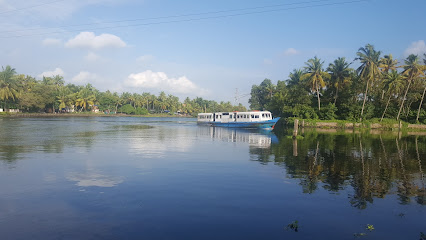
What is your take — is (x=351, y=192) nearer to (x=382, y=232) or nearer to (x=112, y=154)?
(x=382, y=232)

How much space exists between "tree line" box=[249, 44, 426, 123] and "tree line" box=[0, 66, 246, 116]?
256ft

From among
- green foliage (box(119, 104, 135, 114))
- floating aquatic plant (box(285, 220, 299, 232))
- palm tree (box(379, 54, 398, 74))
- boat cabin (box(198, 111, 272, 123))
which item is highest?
palm tree (box(379, 54, 398, 74))

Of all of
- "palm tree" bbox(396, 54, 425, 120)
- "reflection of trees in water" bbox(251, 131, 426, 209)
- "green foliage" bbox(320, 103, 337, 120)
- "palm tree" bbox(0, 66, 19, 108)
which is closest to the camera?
"reflection of trees in water" bbox(251, 131, 426, 209)

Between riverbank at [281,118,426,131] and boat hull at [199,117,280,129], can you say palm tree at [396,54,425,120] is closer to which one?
Result: riverbank at [281,118,426,131]

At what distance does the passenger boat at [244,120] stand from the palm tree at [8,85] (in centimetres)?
7338

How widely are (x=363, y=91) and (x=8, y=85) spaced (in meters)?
116

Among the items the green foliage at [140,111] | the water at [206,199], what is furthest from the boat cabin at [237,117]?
the green foliage at [140,111]

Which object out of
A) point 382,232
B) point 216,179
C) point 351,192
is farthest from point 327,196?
point 216,179

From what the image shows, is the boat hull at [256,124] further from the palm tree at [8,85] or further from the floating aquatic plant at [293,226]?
the palm tree at [8,85]

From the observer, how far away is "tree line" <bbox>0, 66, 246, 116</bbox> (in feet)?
357

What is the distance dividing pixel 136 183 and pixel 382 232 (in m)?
10.4

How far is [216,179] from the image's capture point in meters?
15.5

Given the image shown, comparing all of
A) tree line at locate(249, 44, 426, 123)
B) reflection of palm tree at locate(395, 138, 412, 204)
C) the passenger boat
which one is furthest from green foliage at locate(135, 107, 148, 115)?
reflection of palm tree at locate(395, 138, 412, 204)

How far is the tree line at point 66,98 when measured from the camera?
357 feet
